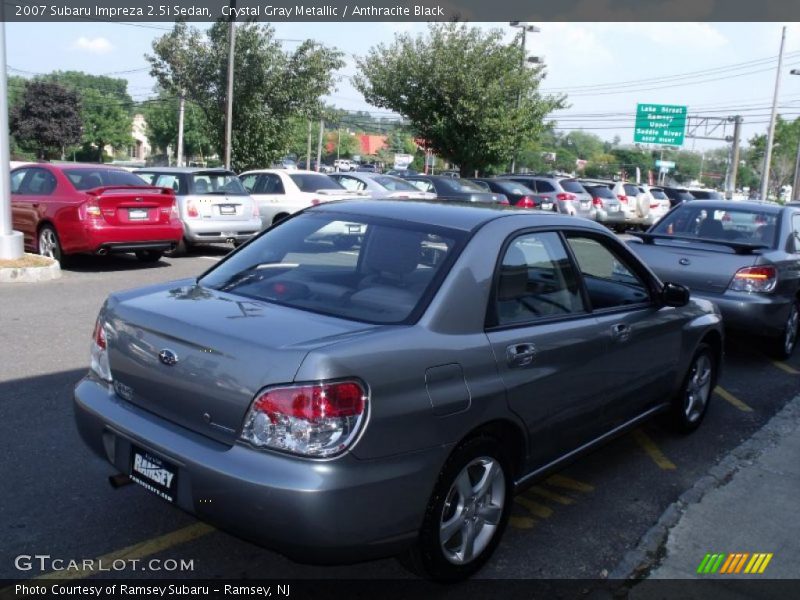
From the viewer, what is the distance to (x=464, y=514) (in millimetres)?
3346

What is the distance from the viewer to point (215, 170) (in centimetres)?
1350

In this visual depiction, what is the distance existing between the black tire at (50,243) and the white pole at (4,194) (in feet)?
1.98

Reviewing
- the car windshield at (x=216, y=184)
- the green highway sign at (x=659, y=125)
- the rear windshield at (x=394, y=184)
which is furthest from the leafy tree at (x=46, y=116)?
the car windshield at (x=216, y=184)

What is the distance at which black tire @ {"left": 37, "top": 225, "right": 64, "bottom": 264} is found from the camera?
1114 centimetres

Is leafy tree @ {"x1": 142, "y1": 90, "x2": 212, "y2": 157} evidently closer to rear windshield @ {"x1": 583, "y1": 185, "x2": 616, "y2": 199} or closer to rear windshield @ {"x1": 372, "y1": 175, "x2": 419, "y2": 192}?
→ rear windshield @ {"x1": 583, "y1": 185, "x2": 616, "y2": 199}

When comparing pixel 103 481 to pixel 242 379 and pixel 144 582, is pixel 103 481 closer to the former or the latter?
pixel 144 582

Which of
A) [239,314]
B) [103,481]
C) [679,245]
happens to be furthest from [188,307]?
[679,245]

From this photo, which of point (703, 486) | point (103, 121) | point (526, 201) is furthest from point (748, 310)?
point (103, 121)

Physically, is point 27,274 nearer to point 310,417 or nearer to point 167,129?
point 310,417

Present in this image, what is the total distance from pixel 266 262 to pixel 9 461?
190 cm

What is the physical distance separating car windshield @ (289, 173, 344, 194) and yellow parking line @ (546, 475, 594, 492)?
39.0ft

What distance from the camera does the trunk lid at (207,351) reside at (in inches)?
113

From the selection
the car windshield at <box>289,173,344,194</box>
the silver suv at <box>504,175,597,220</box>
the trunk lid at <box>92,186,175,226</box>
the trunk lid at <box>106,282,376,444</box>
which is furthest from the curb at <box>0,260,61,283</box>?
the silver suv at <box>504,175,597,220</box>
